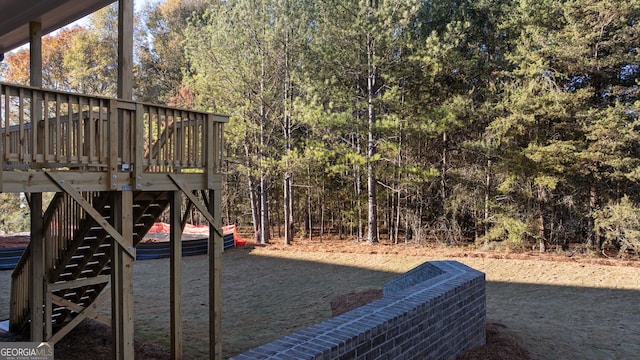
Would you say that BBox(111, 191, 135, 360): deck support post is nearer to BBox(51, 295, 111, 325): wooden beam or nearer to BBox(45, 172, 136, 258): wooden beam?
BBox(45, 172, 136, 258): wooden beam

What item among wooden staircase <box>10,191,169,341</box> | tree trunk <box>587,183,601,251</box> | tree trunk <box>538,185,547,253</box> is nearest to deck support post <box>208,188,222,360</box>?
wooden staircase <box>10,191,169,341</box>

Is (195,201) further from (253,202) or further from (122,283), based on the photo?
(253,202)

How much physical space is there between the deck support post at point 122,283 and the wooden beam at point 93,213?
15 mm

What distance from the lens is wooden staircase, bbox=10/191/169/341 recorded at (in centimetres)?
488

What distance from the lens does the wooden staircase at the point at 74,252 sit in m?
4.88

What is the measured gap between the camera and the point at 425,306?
379 centimetres

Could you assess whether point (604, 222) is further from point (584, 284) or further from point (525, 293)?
point (525, 293)

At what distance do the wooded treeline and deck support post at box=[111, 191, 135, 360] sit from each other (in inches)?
345

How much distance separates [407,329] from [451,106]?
34.9 feet

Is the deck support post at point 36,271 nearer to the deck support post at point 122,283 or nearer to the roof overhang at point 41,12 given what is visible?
the deck support post at point 122,283

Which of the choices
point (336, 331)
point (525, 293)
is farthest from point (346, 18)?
point (336, 331)

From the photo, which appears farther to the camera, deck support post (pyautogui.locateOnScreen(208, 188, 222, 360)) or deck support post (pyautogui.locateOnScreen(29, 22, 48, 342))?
deck support post (pyautogui.locateOnScreen(208, 188, 222, 360))

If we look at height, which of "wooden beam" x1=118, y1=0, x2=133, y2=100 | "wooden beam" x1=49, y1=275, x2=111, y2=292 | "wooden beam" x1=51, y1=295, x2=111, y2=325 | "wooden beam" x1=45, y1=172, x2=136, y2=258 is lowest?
"wooden beam" x1=51, y1=295, x2=111, y2=325

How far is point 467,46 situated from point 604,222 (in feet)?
23.4
